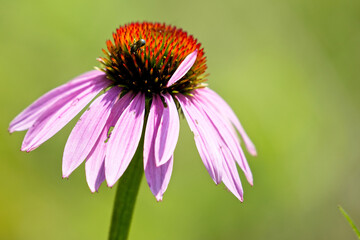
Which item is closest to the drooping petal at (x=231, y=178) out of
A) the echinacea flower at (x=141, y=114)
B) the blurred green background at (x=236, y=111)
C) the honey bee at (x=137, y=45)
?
the echinacea flower at (x=141, y=114)

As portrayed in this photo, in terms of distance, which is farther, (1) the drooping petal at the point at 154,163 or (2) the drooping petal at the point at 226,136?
(2) the drooping petal at the point at 226,136

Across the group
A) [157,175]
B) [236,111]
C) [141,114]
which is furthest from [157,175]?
[236,111]

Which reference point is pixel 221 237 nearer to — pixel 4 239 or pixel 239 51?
pixel 4 239

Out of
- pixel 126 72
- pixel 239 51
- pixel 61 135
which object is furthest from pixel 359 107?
pixel 126 72

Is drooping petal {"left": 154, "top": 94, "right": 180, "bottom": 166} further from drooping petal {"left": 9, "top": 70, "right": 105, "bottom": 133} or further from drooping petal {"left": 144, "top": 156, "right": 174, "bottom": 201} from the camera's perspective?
drooping petal {"left": 9, "top": 70, "right": 105, "bottom": 133}

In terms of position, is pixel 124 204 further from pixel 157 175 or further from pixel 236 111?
pixel 236 111

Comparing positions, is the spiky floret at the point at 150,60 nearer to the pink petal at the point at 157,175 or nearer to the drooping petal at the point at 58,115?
the drooping petal at the point at 58,115
